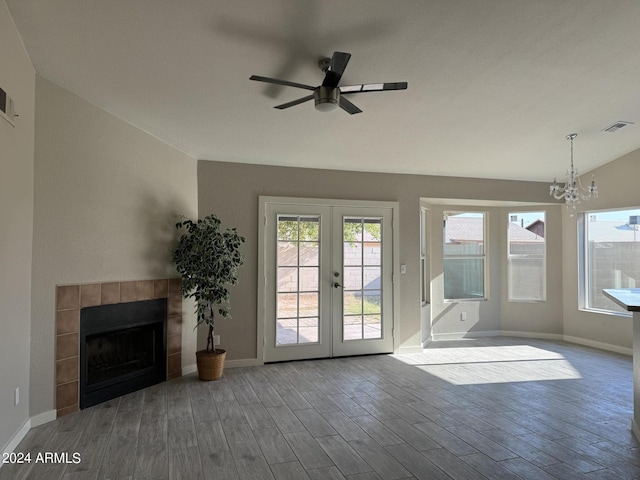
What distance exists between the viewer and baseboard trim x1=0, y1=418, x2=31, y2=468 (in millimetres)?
2847

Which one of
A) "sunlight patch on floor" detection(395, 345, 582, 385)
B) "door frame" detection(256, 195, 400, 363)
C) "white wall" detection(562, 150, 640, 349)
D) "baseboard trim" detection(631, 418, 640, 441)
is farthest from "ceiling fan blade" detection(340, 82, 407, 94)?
"white wall" detection(562, 150, 640, 349)

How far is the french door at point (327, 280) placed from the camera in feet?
17.7

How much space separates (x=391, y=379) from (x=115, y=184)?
3.42 meters

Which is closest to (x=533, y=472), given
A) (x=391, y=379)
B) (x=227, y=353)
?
(x=391, y=379)

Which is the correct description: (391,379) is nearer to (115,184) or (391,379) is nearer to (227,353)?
(227,353)

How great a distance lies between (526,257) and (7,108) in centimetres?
689

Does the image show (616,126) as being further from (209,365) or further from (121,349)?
(121,349)

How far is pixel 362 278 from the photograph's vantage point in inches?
227

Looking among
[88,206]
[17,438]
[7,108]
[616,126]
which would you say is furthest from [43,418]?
[616,126]

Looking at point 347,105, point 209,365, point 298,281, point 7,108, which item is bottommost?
point 209,365

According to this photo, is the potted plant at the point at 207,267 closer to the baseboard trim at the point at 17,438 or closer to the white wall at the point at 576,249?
the baseboard trim at the point at 17,438

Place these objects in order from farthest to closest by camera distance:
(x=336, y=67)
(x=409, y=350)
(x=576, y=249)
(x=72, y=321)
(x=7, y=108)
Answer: (x=576, y=249), (x=409, y=350), (x=72, y=321), (x=7, y=108), (x=336, y=67)

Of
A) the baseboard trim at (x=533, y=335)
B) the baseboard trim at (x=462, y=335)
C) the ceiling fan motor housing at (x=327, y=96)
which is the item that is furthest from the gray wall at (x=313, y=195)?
the ceiling fan motor housing at (x=327, y=96)

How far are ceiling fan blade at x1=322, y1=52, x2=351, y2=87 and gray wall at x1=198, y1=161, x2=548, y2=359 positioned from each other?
2569mm
